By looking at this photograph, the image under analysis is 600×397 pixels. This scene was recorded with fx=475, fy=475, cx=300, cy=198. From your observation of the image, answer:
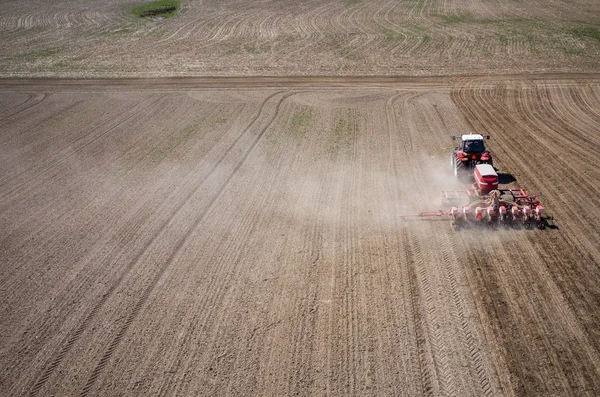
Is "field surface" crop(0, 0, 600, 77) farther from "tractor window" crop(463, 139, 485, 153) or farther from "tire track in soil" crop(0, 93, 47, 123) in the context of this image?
"tractor window" crop(463, 139, 485, 153)

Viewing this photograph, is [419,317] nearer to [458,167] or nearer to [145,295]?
[145,295]

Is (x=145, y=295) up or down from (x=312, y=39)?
down

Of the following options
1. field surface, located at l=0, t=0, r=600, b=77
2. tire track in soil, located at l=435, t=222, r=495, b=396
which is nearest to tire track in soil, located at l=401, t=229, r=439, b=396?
tire track in soil, located at l=435, t=222, r=495, b=396

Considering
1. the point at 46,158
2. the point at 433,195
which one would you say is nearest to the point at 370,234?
the point at 433,195

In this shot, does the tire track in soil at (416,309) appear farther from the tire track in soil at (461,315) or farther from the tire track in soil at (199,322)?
the tire track in soil at (199,322)

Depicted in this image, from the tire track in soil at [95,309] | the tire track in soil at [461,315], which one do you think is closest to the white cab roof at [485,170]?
the tire track in soil at [461,315]

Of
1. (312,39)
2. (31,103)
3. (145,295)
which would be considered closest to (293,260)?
(145,295)

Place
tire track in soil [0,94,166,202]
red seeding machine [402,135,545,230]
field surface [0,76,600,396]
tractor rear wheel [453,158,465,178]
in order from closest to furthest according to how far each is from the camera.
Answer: field surface [0,76,600,396] < red seeding machine [402,135,545,230] < tractor rear wheel [453,158,465,178] < tire track in soil [0,94,166,202]
